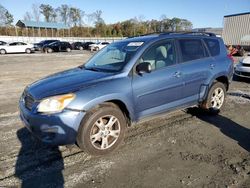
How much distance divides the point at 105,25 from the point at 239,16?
5180 cm

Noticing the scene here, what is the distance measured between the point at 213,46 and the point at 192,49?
80cm

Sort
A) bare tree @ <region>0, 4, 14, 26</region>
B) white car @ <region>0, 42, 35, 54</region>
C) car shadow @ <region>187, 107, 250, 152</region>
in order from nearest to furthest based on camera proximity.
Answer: car shadow @ <region>187, 107, 250, 152</region> < white car @ <region>0, 42, 35, 54</region> < bare tree @ <region>0, 4, 14, 26</region>

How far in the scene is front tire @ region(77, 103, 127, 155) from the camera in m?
3.65

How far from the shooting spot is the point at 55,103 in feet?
11.4

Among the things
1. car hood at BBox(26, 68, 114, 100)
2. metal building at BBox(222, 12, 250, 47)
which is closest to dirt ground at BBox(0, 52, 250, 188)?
car hood at BBox(26, 68, 114, 100)

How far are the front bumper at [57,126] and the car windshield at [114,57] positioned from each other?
1156mm

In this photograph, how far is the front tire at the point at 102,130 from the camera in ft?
12.0

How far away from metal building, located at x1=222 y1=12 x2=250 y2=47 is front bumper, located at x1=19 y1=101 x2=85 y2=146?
31780mm

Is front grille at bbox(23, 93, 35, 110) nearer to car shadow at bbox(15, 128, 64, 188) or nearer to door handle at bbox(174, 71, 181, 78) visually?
car shadow at bbox(15, 128, 64, 188)

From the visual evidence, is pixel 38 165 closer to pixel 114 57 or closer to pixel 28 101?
pixel 28 101

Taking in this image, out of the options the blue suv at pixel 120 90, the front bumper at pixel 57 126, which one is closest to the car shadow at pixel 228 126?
the blue suv at pixel 120 90

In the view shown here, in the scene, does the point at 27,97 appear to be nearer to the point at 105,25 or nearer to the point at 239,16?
the point at 239,16

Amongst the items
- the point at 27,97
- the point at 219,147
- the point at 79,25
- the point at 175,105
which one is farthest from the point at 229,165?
the point at 79,25

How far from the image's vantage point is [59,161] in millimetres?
3703
